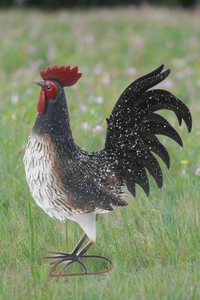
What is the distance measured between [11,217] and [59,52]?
7.50m

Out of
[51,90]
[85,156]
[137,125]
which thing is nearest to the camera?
[51,90]

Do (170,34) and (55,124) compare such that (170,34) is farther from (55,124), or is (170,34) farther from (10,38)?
(55,124)

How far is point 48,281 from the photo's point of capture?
2.49 meters

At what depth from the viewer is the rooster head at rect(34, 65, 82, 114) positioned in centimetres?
240

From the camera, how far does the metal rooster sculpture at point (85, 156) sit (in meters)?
2.43

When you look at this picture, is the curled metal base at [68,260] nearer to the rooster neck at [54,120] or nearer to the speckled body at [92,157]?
the speckled body at [92,157]

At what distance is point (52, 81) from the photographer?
7.95 feet

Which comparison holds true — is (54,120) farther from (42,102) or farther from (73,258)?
(73,258)

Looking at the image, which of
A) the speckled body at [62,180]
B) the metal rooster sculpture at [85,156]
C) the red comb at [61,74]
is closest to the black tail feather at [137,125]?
the metal rooster sculpture at [85,156]

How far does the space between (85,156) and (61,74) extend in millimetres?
533

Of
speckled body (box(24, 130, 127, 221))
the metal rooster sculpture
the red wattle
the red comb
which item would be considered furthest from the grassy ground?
the red comb

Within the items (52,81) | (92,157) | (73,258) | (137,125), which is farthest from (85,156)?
(73,258)

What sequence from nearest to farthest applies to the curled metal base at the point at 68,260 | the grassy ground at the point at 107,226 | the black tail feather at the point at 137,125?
the grassy ground at the point at 107,226, the curled metal base at the point at 68,260, the black tail feather at the point at 137,125

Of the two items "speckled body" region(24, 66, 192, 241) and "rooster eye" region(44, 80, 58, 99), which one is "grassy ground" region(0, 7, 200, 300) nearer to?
"speckled body" region(24, 66, 192, 241)
